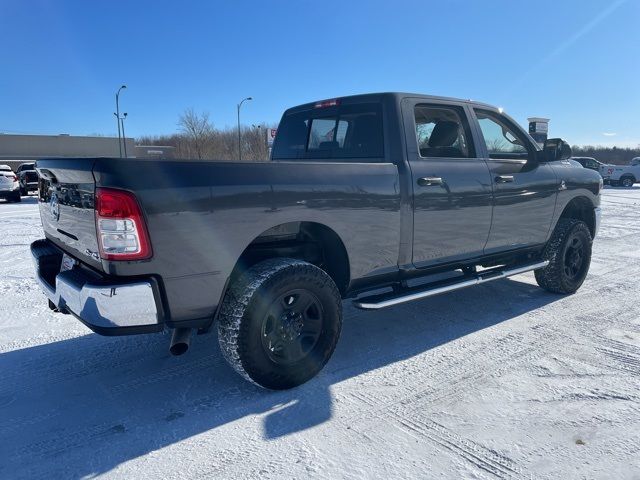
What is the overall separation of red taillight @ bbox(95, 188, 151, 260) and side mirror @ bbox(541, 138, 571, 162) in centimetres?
400

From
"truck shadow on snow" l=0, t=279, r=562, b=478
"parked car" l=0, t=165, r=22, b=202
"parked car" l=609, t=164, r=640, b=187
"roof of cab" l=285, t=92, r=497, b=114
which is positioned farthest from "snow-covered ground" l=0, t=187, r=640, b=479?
"parked car" l=609, t=164, r=640, b=187

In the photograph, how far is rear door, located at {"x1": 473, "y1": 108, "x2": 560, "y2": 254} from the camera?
4230mm

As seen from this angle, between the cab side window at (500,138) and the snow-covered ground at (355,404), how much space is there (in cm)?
157

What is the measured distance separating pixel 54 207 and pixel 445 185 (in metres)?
2.80

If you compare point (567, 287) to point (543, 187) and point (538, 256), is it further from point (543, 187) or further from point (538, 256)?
point (543, 187)

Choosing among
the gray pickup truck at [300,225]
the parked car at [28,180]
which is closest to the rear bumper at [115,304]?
the gray pickup truck at [300,225]

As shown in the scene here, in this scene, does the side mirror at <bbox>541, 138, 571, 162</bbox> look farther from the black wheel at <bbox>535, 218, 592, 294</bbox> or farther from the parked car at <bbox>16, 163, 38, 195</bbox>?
the parked car at <bbox>16, 163, 38, 195</bbox>

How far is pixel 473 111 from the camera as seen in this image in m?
4.27

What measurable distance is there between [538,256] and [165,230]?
13.4ft

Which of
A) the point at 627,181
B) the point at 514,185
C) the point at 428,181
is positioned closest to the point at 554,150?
the point at 514,185

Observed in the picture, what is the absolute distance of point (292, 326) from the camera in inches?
119

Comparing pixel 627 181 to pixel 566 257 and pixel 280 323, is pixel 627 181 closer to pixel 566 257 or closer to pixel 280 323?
pixel 566 257

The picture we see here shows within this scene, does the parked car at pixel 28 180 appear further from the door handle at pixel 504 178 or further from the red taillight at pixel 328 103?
the door handle at pixel 504 178

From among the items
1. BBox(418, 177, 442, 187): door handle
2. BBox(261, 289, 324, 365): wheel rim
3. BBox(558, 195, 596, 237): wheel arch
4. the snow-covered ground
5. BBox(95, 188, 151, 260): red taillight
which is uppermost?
BBox(418, 177, 442, 187): door handle
